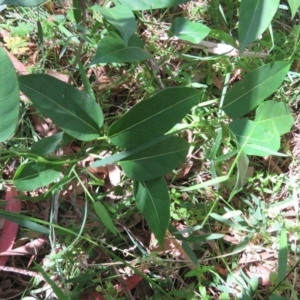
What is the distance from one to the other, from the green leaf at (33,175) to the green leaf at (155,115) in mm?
148

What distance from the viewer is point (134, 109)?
2.85 ft

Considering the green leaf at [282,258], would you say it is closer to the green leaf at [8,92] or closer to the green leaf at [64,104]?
the green leaf at [64,104]

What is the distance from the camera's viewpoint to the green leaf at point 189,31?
1.05 m

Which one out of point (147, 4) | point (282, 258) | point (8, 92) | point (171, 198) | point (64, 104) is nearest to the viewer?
point (8, 92)

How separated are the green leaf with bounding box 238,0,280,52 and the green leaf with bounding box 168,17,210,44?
0.11 m

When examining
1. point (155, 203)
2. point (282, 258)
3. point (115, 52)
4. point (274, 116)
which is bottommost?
point (282, 258)

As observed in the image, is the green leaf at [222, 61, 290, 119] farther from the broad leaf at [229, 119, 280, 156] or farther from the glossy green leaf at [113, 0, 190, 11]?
the glossy green leaf at [113, 0, 190, 11]

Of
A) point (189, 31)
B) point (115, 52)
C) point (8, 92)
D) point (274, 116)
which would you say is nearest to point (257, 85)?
point (274, 116)

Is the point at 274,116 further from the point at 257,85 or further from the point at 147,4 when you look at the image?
the point at 147,4

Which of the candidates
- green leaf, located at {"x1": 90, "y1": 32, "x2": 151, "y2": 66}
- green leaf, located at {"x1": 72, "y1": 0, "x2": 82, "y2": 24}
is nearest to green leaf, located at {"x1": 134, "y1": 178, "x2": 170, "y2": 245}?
green leaf, located at {"x1": 90, "y1": 32, "x2": 151, "y2": 66}

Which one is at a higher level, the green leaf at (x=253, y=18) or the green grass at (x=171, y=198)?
the green leaf at (x=253, y=18)

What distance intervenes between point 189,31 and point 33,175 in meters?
0.50

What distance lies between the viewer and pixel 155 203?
93 centimetres

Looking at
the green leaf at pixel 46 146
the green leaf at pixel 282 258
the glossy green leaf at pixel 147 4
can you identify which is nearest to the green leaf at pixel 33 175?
the green leaf at pixel 46 146
